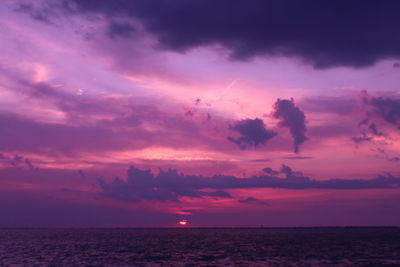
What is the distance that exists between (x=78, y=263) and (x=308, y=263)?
150 ft

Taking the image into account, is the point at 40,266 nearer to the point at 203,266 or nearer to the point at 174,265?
the point at 174,265

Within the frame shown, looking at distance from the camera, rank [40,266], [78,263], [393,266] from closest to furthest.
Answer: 1. [393,266]
2. [40,266]
3. [78,263]

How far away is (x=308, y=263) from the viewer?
8288 cm

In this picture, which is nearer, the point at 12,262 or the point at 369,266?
the point at 369,266

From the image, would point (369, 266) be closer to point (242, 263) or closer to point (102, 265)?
point (242, 263)

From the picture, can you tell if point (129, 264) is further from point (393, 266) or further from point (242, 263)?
point (393, 266)

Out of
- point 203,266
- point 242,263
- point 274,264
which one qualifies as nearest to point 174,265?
point 203,266

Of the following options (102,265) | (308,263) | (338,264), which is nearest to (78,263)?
(102,265)

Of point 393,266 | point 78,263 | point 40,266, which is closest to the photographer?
point 393,266

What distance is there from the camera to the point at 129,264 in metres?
85.1

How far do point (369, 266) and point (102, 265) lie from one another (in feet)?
162

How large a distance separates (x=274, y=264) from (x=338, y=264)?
474 inches

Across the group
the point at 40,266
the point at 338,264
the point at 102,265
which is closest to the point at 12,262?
the point at 40,266

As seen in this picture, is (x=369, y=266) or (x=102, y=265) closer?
(x=369, y=266)
